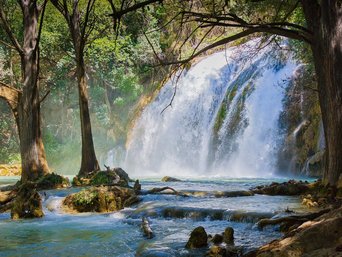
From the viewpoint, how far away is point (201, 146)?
2339 cm

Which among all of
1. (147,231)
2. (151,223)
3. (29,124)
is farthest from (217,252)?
(29,124)

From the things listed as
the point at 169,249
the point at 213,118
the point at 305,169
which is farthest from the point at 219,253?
the point at 213,118

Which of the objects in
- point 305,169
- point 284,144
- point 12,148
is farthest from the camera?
point 12,148

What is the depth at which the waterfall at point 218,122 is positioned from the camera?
67.6 ft

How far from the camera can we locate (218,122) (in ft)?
73.7

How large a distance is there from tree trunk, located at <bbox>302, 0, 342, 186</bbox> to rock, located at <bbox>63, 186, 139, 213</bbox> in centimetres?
441

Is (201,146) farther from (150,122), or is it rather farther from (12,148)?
(12,148)

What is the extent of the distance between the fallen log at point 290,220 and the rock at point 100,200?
4104 millimetres

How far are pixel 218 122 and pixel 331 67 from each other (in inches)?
579

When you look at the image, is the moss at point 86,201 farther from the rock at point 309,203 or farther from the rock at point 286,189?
the rock at point 309,203

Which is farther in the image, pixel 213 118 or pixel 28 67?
pixel 213 118

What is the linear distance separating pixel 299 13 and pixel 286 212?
1015 centimetres

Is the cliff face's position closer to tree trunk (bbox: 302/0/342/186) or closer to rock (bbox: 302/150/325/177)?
rock (bbox: 302/150/325/177)

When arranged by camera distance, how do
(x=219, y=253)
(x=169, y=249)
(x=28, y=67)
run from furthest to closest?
(x=28, y=67) → (x=169, y=249) → (x=219, y=253)
